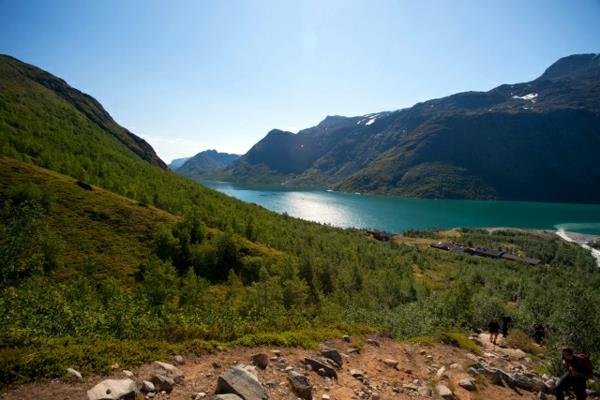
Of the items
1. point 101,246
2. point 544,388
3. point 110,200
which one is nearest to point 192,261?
point 101,246

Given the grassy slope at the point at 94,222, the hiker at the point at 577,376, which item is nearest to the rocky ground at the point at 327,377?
the hiker at the point at 577,376

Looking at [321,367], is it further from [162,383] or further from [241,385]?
[162,383]

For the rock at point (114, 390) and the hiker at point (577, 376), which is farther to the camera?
the hiker at point (577, 376)

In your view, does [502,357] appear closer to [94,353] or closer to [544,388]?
[544,388]

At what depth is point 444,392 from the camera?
15586mm

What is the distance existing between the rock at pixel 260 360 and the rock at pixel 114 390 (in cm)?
534

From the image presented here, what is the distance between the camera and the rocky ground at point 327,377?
11.6 meters

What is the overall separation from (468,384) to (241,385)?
39.3 ft

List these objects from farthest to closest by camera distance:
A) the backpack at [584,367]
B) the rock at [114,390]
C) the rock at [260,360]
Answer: the backpack at [584,367], the rock at [260,360], the rock at [114,390]

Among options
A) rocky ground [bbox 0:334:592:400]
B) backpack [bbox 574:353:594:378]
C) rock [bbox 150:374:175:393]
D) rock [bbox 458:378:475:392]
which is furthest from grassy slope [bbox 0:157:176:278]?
backpack [bbox 574:353:594:378]

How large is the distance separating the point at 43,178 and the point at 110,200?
34.4 ft

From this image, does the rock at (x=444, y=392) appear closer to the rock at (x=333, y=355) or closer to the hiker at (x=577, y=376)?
the rock at (x=333, y=355)

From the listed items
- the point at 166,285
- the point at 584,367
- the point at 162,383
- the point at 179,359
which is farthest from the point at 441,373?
the point at 166,285

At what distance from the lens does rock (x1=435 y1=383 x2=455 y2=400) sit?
1541 cm
